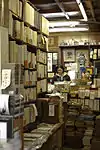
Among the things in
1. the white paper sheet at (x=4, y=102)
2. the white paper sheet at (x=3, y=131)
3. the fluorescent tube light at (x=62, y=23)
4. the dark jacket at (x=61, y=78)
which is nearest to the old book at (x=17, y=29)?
the white paper sheet at (x=4, y=102)

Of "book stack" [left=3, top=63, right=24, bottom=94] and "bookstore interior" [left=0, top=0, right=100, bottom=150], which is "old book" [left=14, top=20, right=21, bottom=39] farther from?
"book stack" [left=3, top=63, right=24, bottom=94]

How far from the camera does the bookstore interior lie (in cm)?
239

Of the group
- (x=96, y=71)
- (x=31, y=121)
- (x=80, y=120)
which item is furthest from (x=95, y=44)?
(x=31, y=121)

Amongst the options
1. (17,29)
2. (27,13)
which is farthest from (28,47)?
(17,29)

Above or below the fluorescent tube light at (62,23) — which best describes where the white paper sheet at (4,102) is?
below

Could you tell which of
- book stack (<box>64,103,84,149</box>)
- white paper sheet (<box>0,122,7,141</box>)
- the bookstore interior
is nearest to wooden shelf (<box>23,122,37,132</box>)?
the bookstore interior

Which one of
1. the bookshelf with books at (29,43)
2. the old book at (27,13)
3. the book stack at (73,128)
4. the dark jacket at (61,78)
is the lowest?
the book stack at (73,128)

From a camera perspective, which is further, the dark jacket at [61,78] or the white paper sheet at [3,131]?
the dark jacket at [61,78]

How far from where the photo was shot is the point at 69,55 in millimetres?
8508

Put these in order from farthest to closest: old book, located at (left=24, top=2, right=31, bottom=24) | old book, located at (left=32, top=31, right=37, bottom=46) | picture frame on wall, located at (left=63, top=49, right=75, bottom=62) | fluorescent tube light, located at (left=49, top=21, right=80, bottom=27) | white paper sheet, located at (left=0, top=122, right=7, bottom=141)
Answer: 1. picture frame on wall, located at (left=63, top=49, right=75, bottom=62)
2. fluorescent tube light, located at (left=49, top=21, right=80, bottom=27)
3. old book, located at (left=32, top=31, right=37, bottom=46)
4. old book, located at (left=24, top=2, right=31, bottom=24)
5. white paper sheet, located at (left=0, top=122, right=7, bottom=141)

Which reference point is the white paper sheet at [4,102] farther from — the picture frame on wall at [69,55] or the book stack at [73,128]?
the picture frame on wall at [69,55]

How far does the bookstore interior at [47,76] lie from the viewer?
7.83 feet

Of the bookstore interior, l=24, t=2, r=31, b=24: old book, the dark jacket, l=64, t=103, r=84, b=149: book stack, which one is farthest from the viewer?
the dark jacket

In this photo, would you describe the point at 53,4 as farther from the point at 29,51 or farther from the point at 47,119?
the point at 47,119
